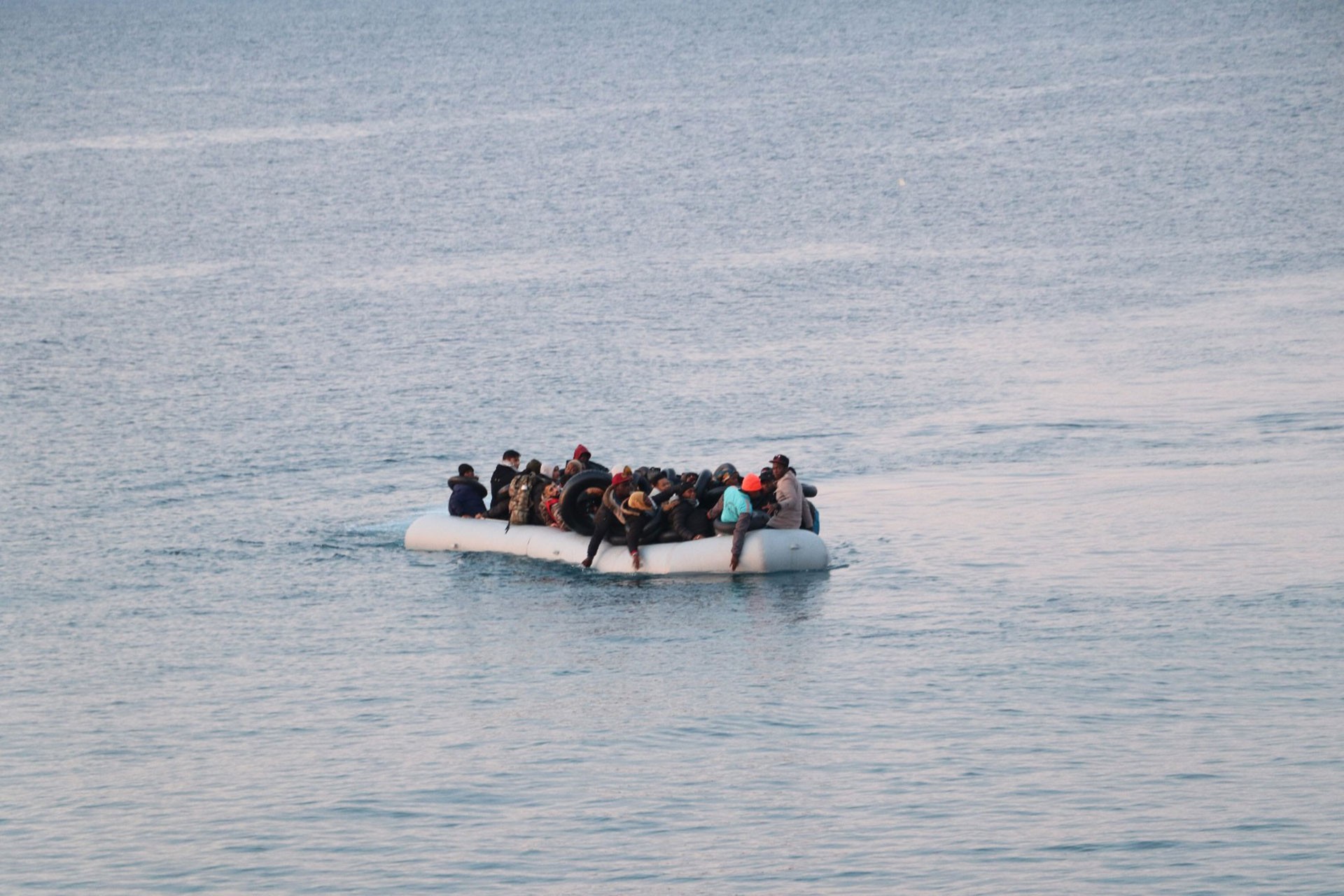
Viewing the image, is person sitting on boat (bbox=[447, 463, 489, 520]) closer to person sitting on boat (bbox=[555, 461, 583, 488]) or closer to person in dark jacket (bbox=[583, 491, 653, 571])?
person sitting on boat (bbox=[555, 461, 583, 488])

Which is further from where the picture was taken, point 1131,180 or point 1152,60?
point 1152,60

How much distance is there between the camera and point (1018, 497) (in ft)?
101

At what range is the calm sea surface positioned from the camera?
709 inches

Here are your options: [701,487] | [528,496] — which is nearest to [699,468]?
[528,496]

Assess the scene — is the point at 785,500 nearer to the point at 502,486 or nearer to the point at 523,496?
the point at 523,496

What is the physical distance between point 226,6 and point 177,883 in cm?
15185

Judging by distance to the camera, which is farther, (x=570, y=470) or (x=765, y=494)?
(x=570, y=470)

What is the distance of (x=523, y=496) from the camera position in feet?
87.3

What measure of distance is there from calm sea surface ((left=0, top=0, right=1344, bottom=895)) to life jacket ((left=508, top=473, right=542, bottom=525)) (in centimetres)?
85

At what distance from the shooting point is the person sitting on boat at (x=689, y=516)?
2544 centimetres

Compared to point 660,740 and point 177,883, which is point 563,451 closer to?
point 660,740

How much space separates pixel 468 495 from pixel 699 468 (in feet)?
25.0

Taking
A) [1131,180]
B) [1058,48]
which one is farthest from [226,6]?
[1131,180]

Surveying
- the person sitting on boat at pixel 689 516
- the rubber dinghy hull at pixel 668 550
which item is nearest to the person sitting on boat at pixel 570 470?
the rubber dinghy hull at pixel 668 550
